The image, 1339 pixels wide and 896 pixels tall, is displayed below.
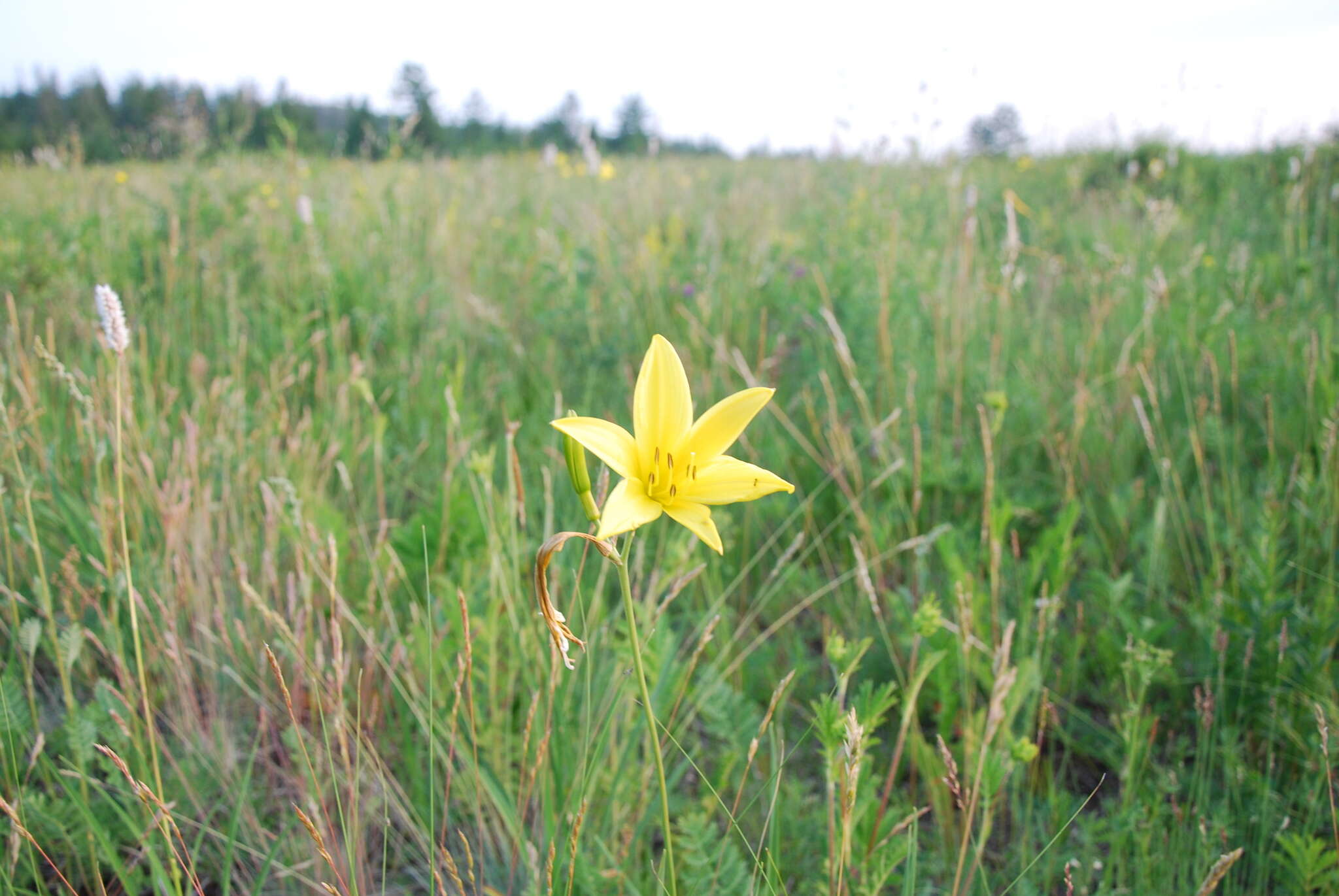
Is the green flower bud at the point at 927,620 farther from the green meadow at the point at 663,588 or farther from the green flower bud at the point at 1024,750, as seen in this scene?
the green flower bud at the point at 1024,750

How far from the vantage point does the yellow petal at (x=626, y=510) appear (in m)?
0.70

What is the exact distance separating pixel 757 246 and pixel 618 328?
129cm

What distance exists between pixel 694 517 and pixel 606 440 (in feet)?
0.40

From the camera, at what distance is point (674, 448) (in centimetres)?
88

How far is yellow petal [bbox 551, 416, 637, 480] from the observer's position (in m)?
0.75

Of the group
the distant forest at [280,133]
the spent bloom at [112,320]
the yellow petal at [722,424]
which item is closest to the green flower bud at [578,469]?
the yellow petal at [722,424]

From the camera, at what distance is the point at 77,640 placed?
1261 millimetres

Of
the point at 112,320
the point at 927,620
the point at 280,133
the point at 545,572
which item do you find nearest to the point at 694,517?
the point at 545,572

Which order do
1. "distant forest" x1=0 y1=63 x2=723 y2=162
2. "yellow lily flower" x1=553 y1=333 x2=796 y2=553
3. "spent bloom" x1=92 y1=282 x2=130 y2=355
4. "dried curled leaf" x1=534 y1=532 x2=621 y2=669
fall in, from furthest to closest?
"distant forest" x1=0 y1=63 x2=723 y2=162 < "spent bloom" x1=92 y1=282 x2=130 y2=355 < "yellow lily flower" x1=553 y1=333 x2=796 y2=553 < "dried curled leaf" x1=534 y1=532 x2=621 y2=669

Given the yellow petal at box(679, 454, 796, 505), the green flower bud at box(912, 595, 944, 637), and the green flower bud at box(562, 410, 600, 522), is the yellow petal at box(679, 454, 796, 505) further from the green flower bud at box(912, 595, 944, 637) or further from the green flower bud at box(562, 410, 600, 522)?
the green flower bud at box(912, 595, 944, 637)

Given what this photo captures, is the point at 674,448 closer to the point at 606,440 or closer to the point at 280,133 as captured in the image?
the point at 606,440

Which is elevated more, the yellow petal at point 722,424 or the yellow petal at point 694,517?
the yellow petal at point 722,424

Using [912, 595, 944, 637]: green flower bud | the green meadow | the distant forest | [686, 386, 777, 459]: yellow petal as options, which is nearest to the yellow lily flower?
[686, 386, 777, 459]: yellow petal

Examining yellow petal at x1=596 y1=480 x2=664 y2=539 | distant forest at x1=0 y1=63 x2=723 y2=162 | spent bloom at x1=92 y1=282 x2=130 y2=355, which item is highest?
distant forest at x1=0 y1=63 x2=723 y2=162
